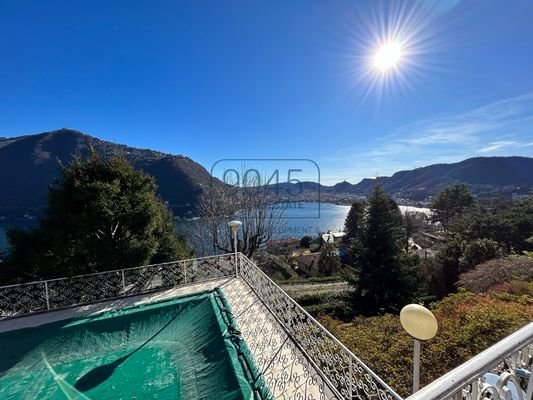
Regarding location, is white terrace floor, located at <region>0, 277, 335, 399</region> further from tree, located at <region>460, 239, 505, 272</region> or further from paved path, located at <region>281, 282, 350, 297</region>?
tree, located at <region>460, 239, 505, 272</region>

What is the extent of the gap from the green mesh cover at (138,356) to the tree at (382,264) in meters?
7.65

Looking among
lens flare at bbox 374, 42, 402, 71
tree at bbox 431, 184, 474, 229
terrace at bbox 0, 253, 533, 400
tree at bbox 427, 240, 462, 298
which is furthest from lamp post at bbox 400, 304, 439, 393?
tree at bbox 431, 184, 474, 229

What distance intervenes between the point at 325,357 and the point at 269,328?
150cm

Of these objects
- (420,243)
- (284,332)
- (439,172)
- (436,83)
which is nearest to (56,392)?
(284,332)

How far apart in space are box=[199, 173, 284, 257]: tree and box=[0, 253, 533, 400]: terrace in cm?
407

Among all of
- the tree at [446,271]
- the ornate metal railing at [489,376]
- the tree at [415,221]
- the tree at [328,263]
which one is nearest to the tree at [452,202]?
the tree at [415,221]

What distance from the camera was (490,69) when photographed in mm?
6707

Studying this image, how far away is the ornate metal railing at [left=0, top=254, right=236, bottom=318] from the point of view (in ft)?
20.2

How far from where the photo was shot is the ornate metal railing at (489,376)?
0.86 m

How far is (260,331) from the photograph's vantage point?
15.4 ft

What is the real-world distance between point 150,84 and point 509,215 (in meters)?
24.7

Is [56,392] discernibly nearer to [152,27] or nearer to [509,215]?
[152,27]

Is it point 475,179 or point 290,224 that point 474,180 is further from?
point 290,224

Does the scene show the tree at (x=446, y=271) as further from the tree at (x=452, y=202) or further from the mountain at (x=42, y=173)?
the mountain at (x=42, y=173)
